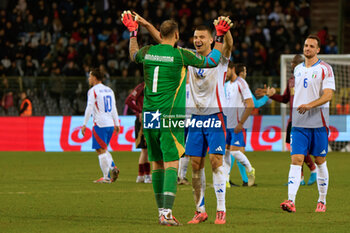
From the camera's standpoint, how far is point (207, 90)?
867cm

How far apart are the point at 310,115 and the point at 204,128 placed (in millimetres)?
1690

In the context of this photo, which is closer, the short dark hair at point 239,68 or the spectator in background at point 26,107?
the short dark hair at point 239,68

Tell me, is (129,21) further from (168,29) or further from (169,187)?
(169,187)

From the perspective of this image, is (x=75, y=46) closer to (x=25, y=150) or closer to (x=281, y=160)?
(x=25, y=150)

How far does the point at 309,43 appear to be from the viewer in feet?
31.4

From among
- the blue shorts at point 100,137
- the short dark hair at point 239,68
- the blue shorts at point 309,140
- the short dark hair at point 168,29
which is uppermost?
the short dark hair at point 168,29

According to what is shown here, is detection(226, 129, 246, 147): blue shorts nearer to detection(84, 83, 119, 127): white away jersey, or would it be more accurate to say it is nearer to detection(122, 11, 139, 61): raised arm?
detection(84, 83, 119, 127): white away jersey

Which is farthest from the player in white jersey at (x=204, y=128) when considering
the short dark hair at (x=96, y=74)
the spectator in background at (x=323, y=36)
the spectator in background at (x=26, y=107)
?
the spectator in background at (x=323, y=36)

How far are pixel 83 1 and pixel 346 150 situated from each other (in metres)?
13.5

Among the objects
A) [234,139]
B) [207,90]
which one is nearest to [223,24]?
[207,90]

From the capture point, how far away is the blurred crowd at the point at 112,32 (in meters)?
26.9

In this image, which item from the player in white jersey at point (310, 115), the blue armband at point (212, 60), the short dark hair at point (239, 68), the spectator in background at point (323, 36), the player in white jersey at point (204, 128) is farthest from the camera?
the spectator in background at point (323, 36)

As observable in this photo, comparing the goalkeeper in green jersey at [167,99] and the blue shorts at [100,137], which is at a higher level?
the goalkeeper in green jersey at [167,99]

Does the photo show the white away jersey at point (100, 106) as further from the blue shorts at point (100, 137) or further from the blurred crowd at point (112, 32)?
the blurred crowd at point (112, 32)
